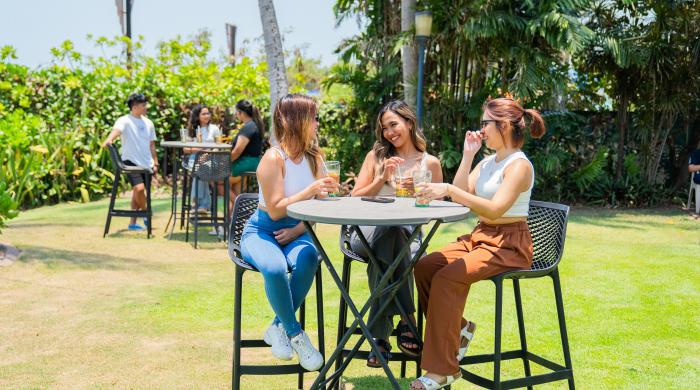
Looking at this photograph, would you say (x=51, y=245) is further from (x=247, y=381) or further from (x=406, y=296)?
(x=406, y=296)

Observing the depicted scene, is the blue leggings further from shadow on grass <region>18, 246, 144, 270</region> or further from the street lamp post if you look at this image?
the street lamp post

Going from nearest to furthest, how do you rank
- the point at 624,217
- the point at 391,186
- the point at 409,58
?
the point at 391,186
the point at 624,217
the point at 409,58

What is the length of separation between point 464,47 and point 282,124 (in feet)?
30.0

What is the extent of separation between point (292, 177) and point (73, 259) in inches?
166

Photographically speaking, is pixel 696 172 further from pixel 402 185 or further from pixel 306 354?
pixel 306 354

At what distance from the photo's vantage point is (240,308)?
3.47m

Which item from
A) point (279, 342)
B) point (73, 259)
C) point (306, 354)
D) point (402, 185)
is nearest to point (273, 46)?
point (73, 259)

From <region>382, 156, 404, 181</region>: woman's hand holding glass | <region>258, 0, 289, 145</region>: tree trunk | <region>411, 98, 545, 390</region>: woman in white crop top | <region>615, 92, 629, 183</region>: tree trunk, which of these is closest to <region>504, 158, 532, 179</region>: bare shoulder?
<region>411, 98, 545, 390</region>: woman in white crop top

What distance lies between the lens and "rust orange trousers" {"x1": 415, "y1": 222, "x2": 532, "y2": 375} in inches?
125

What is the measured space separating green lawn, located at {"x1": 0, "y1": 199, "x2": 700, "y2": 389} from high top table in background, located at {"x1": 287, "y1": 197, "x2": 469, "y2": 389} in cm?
75

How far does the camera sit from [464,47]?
12.3 m

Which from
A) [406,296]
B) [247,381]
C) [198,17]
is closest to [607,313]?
[406,296]

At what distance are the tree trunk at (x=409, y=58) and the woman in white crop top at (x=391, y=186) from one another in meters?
8.37

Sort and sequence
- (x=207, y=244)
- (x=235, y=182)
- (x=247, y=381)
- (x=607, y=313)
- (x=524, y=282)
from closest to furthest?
1. (x=247, y=381)
2. (x=607, y=313)
3. (x=524, y=282)
4. (x=207, y=244)
5. (x=235, y=182)
